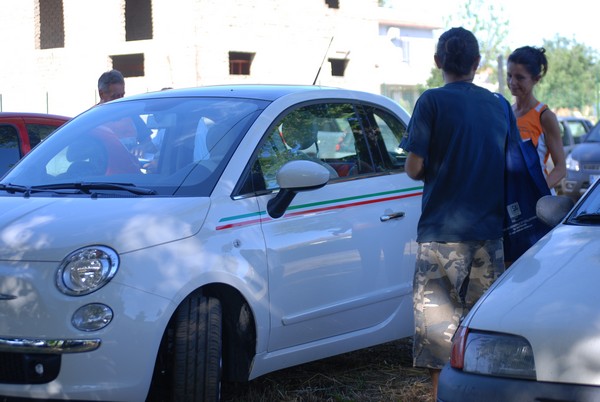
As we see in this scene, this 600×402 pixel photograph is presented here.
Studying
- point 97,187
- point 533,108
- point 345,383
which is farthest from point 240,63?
point 97,187

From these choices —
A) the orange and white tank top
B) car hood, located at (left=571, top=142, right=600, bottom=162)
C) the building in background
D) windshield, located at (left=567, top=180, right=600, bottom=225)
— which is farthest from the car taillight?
the building in background

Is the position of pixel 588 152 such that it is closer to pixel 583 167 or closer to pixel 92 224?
pixel 583 167

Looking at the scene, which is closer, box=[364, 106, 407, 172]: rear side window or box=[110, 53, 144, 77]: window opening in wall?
box=[364, 106, 407, 172]: rear side window

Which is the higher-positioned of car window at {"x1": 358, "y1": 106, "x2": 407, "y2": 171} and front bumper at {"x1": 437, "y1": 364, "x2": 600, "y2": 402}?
car window at {"x1": 358, "y1": 106, "x2": 407, "y2": 171}

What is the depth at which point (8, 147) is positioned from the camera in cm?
806

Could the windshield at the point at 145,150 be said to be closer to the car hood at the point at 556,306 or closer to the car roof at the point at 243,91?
the car roof at the point at 243,91

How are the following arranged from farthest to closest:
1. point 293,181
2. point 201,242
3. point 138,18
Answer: point 138,18, point 293,181, point 201,242

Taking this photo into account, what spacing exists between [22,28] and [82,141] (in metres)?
31.1

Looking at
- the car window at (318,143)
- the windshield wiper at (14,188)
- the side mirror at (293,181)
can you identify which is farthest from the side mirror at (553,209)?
the windshield wiper at (14,188)

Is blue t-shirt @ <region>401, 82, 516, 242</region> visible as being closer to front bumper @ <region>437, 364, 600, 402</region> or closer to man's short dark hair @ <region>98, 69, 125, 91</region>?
front bumper @ <region>437, 364, 600, 402</region>

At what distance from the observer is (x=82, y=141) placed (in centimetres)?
555

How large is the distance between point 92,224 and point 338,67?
1279 inches

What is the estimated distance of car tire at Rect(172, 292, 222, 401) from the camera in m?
4.41

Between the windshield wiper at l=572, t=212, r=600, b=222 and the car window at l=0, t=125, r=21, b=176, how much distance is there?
17.4 feet
